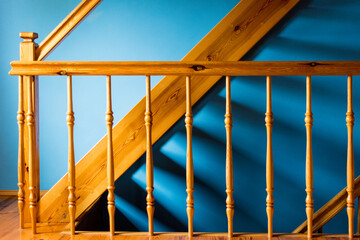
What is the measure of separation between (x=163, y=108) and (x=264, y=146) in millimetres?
904

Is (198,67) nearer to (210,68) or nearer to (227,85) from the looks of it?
(210,68)

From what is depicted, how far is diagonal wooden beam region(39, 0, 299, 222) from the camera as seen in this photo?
7.27 ft

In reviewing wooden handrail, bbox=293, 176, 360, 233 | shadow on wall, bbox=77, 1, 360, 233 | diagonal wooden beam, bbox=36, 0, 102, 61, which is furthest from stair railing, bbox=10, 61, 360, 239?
shadow on wall, bbox=77, 1, 360, 233

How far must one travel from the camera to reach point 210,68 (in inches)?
72.3

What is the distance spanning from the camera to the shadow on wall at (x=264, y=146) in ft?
8.92

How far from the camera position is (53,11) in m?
3.18

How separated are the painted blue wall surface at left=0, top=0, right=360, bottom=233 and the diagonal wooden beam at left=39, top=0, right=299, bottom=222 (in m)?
0.30

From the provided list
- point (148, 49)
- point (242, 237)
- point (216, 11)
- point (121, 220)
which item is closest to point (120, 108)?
point (148, 49)

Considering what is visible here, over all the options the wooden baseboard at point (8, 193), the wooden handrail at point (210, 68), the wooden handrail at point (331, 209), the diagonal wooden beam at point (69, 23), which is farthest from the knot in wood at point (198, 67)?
the wooden baseboard at point (8, 193)

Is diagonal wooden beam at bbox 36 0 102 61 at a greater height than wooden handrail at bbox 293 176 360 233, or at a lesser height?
greater

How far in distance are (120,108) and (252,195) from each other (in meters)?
1.27

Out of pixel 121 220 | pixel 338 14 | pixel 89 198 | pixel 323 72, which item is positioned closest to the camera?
pixel 323 72

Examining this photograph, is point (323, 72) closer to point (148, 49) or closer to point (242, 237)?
point (242, 237)

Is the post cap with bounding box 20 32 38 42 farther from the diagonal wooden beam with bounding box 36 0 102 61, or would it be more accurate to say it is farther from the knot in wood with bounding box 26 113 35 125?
the knot in wood with bounding box 26 113 35 125
